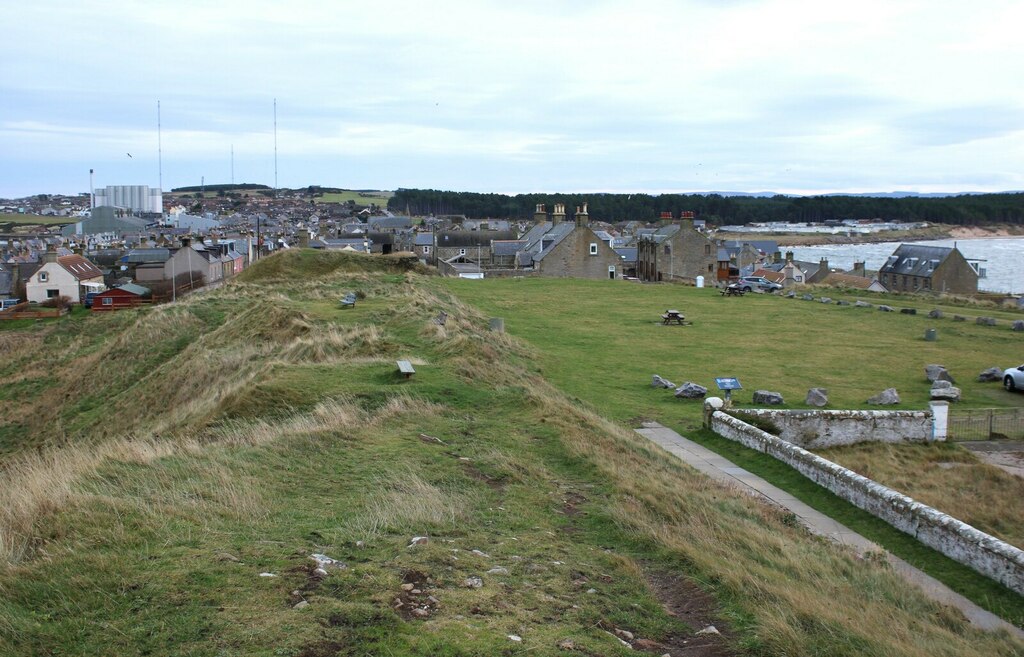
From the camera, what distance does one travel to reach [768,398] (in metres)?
23.3

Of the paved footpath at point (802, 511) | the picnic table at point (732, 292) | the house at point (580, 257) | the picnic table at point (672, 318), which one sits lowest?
the paved footpath at point (802, 511)

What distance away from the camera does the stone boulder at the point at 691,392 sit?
949 inches

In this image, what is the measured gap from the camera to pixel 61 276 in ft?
215

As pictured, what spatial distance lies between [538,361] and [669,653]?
67.0 ft

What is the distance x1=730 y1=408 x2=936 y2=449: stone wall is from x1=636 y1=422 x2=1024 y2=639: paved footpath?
229 centimetres

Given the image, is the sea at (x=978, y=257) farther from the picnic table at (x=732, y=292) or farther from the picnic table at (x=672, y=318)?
the picnic table at (x=672, y=318)

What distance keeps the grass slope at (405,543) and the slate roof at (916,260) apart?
2542 inches

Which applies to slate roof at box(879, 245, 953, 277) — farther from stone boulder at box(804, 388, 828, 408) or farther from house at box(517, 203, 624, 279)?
stone boulder at box(804, 388, 828, 408)

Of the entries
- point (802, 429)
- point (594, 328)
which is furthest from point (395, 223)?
point (802, 429)

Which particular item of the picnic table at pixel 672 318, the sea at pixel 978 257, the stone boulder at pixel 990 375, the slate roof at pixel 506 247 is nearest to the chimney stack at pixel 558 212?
the slate roof at pixel 506 247

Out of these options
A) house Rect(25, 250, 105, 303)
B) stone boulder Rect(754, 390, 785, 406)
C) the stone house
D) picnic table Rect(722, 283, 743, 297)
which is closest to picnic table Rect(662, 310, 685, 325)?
picnic table Rect(722, 283, 743, 297)

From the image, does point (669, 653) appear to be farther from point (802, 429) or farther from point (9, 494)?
point (802, 429)

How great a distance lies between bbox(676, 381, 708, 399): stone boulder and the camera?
79.1ft

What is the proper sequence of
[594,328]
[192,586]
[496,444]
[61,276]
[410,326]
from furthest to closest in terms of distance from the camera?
[61,276], [594,328], [410,326], [496,444], [192,586]
